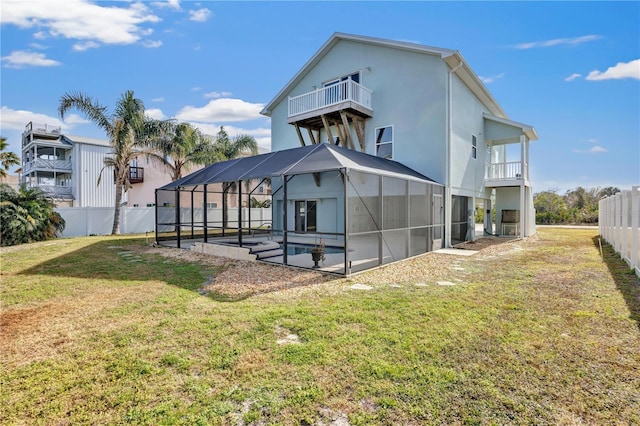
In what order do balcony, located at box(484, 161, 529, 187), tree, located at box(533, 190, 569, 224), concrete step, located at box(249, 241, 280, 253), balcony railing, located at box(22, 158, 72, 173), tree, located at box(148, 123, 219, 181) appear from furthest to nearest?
tree, located at box(533, 190, 569, 224) → balcony railing, located at box(22, 158, 72, 173) → tree, located at box(148, 123, 219, 181) → balcony, located at box(484, 161, 529, 187) → concrete step, located at box(249, 241, 280, 253)

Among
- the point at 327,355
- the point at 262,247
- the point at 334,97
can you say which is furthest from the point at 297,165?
the point at 334,97

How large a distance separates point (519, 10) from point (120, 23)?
13.2 meters

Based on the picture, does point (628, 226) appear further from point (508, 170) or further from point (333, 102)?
point (333, 102)

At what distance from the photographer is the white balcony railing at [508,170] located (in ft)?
50.5

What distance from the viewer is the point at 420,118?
12797 mm

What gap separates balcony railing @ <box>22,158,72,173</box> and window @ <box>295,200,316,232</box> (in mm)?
24006

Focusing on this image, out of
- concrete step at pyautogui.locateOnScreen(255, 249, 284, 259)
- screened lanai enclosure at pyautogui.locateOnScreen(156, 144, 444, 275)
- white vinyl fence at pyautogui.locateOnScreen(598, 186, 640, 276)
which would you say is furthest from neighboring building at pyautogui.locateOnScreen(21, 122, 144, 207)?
white vinyl fence at pyautogui.locateOnScreen(598, 186, 640, 276)

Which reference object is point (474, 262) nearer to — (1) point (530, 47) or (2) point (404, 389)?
(2) point (404, 389)

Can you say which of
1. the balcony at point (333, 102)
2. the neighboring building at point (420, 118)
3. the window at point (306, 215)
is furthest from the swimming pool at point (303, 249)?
the balcony at point (333, 102)

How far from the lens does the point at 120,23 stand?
917cm

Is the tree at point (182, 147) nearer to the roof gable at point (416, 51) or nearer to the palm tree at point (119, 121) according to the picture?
the palm tree at point (119, 121)

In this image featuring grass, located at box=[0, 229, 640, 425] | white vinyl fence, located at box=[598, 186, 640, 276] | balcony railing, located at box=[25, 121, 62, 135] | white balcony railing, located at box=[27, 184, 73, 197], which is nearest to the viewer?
grass, located at box=[0, 229, 640, 425]

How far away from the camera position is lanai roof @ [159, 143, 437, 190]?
8188 millimetres

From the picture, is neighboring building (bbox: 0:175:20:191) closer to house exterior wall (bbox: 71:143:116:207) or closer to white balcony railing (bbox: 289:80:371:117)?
house exterior wall (bbox: 71:143:116:207)
